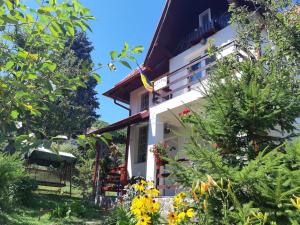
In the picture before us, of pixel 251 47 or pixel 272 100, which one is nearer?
pixel 272 100

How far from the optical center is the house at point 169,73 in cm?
1218

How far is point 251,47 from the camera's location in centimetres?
794

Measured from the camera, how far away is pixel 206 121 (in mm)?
5352

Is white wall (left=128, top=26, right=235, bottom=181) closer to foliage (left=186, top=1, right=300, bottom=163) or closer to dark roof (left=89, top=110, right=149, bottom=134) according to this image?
dark roof (left=89, top=110, right=149, bottom=134)

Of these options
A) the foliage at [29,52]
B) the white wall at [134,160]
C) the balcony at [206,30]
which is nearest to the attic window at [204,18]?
the balcony at [206,30]

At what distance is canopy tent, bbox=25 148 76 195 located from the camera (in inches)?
682

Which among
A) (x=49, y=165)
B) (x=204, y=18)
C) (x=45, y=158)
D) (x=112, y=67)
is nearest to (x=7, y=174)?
(x=112, y=67)

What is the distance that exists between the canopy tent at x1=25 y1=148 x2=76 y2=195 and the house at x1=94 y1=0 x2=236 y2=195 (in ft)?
13.6

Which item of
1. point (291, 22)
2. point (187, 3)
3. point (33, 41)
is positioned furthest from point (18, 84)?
point (187, 3)

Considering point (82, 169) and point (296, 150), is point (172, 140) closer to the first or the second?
point (82, 169)

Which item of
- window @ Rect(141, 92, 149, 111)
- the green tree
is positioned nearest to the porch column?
window @ Rect(141, 92, 149, 111)

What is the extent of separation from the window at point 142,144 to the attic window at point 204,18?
5.47m

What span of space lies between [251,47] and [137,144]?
943 centimetres

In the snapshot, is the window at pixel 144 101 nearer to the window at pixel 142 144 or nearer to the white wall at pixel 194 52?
the window at pixel 142 144
